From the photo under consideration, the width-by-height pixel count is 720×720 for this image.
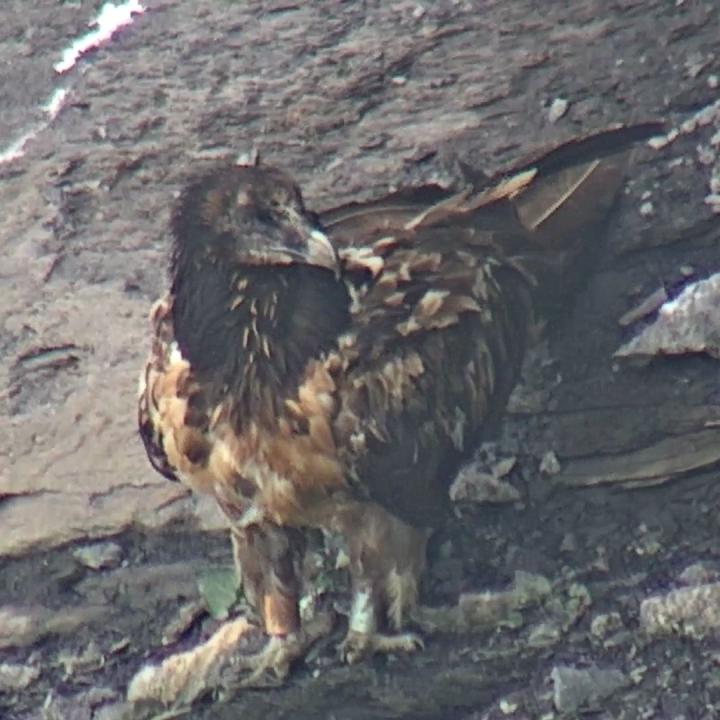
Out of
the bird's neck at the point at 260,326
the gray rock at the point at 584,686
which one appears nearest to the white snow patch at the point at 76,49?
the bird's neck at the point at 260,326

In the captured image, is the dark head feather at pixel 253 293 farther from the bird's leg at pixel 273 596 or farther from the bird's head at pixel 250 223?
the bird's leg at pixel 273 596

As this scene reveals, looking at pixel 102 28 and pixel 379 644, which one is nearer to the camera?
pixel 379 644

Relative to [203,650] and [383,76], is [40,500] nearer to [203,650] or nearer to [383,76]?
[203,650]

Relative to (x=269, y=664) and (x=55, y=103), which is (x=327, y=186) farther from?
(x=269, y=664)

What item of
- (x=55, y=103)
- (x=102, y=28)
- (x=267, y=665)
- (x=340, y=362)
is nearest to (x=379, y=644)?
(x=267, y=665)

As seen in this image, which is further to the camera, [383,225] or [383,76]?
[383,76]

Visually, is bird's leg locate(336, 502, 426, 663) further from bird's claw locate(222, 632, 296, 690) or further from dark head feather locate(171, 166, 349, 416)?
dark head feather locate(171, 166, 349, 416)

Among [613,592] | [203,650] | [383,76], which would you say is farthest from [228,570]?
[383,76]
